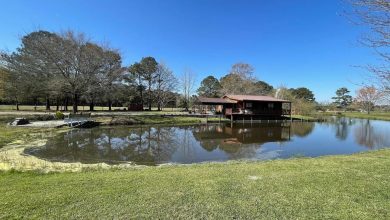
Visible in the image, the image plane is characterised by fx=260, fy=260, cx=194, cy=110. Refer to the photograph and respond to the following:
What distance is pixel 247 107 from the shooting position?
41.3 meters

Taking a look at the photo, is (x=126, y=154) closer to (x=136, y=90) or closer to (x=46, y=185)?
(x=46, y=185)

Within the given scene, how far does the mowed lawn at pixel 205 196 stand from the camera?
3.79 m

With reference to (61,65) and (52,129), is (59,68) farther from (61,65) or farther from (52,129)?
(52,129)

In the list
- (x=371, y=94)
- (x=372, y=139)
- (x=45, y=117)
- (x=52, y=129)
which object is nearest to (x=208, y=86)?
(x=45, y=117)

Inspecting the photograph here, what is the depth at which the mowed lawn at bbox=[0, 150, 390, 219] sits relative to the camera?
12.4 ft

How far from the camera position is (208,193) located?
4680 millimetres

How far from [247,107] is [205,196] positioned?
124 ft

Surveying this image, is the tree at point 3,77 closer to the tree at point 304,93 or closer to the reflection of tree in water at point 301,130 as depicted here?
the reflection of tree in water at point 301,130

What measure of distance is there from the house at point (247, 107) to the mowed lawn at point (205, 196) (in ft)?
108

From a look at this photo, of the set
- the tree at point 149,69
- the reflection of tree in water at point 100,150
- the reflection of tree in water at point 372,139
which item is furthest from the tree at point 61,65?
the reflection of tree in water at point 372,139

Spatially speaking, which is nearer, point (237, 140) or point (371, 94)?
point (371, 94)

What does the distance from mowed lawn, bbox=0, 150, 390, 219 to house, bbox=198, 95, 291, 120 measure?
32823 millimetres

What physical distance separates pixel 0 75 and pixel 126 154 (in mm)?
25191

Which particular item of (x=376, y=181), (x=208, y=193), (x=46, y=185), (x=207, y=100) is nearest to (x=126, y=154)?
(x=46, y=185)
